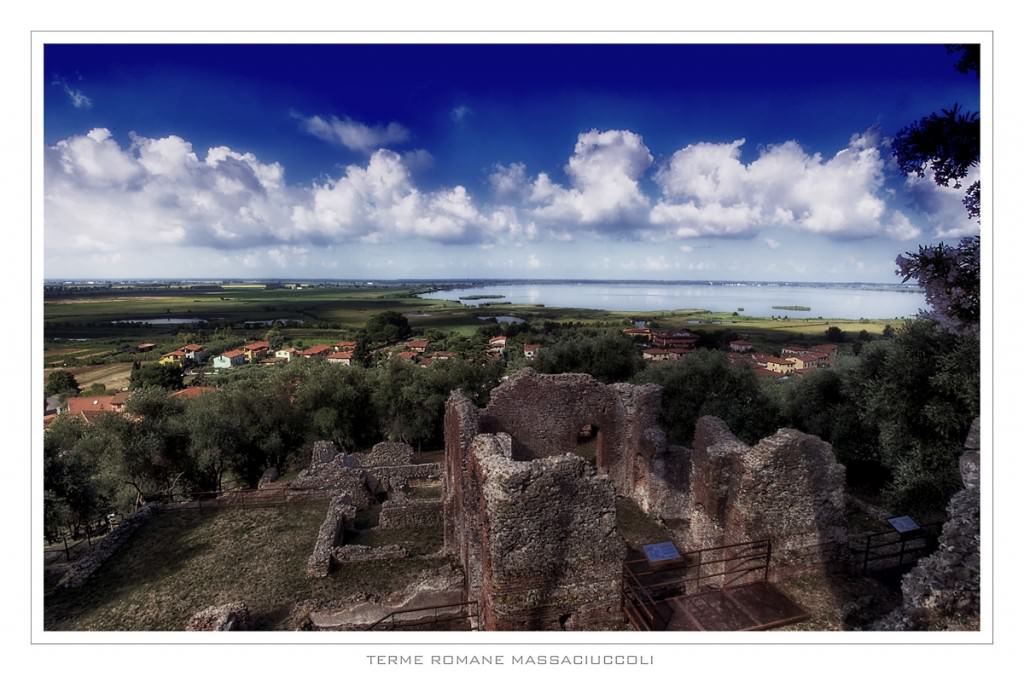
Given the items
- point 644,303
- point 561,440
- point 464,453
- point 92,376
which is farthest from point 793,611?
point 644,303

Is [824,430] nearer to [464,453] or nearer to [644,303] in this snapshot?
[464,453]

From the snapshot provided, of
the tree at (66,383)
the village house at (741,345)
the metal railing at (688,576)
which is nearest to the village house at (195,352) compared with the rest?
the tree at (66,383)

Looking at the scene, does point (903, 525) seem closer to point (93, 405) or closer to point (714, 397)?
point (714, 397)

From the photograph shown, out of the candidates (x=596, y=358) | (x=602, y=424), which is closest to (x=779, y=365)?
(x=596, y=358)

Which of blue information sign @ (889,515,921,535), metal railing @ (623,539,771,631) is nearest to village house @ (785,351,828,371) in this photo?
blue information sign @ (889,515,921,535)

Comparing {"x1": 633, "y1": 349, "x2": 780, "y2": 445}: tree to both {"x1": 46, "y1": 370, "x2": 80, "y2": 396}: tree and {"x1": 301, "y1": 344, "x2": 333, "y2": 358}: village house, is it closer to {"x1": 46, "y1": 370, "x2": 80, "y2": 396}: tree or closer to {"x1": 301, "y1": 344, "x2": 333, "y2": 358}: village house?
{"x1": 46, "y1": 370, "x2": 80, "y2": 396}: tree
